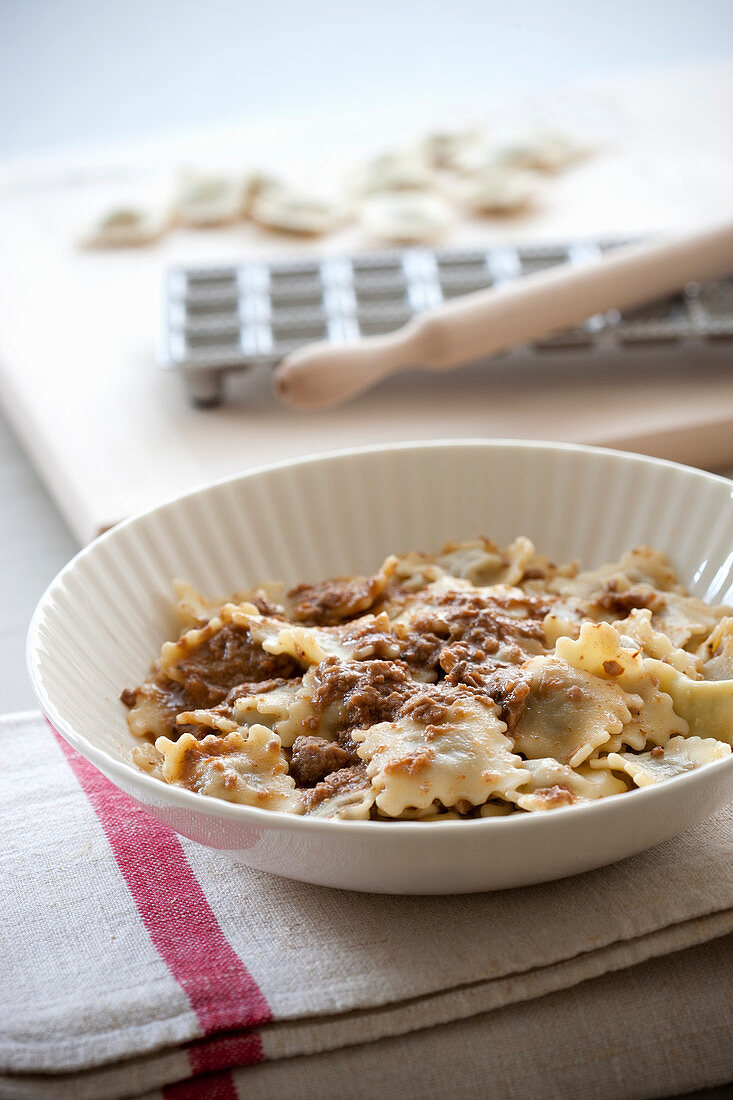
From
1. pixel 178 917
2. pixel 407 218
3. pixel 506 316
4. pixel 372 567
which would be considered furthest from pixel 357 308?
pixel 178 917

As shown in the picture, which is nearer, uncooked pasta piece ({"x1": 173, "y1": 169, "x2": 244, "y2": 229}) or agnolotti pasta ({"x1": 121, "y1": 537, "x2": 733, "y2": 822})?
agnolotti pasta ({"x1": 121, "y1": 537, "x2": 733, "y2": 822})

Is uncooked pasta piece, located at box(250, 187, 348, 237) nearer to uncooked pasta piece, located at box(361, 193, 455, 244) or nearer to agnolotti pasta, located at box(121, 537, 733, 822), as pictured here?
uncooked pasta piece, located at box(361, 193, 455, 244)

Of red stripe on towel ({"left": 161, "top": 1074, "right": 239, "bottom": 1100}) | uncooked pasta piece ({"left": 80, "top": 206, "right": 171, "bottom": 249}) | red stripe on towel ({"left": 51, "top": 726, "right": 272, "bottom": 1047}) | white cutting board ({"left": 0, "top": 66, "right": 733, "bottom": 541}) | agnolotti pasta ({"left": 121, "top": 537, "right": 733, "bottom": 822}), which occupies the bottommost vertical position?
red stripe on towel ({"left": 161, "top": 1074, "right": 239, "bottom": 1100})

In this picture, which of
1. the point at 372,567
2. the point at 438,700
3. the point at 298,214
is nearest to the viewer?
the point at 438,700

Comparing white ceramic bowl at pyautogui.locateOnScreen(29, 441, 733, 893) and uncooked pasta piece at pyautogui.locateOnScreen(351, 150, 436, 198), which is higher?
uncooked pasta piece at pyautogui.locateOnScreen(351, 150, 436, 198)

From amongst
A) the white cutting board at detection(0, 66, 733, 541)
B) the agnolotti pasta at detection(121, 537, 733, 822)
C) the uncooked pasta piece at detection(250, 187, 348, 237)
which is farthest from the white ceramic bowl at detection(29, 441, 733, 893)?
the uncooked pasta piece at detection(250, 187, 348, 237)

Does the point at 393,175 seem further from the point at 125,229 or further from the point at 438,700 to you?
the point at 438,700
